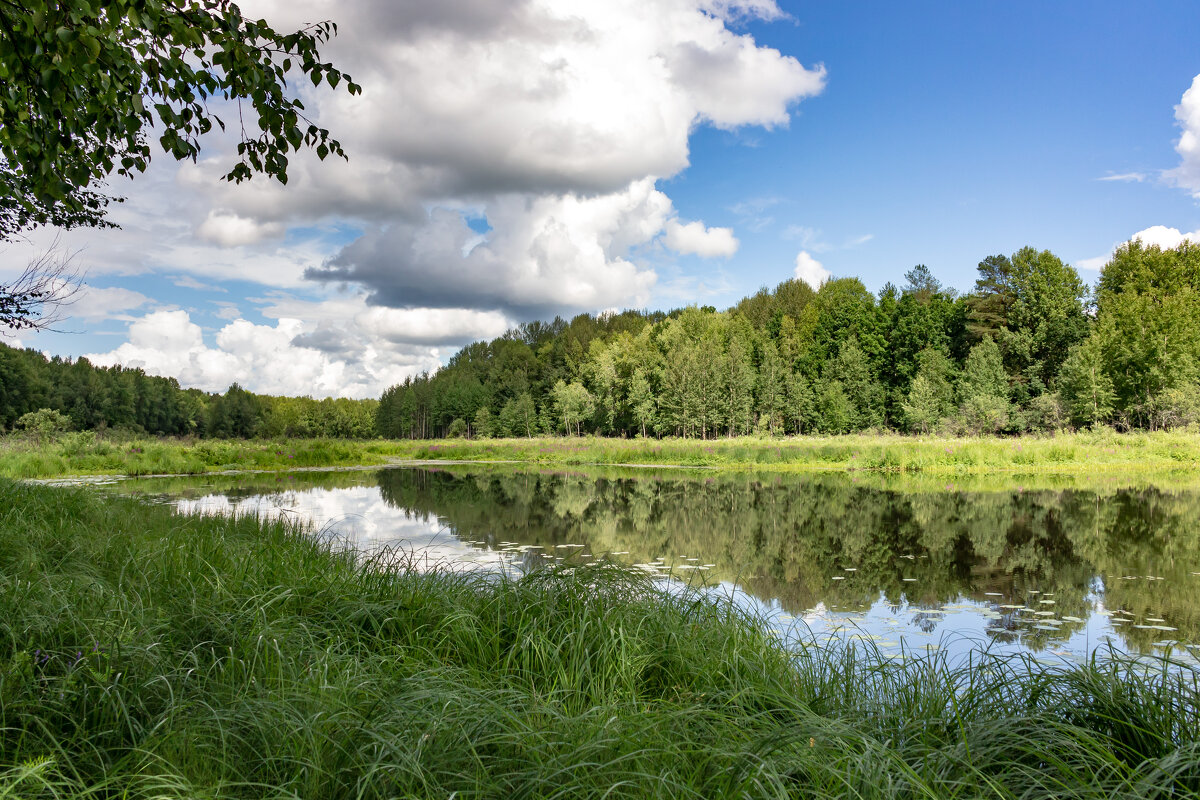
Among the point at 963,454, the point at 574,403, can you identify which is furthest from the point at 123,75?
the point at 574,403

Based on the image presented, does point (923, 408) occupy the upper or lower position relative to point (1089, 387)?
lower

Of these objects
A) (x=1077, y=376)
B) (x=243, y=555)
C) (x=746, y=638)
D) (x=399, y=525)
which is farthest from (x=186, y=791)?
Answer: (x=1077, y=376)

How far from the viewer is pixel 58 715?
2543mm

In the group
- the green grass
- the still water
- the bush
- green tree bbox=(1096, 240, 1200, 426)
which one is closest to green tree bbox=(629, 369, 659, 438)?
the green grass

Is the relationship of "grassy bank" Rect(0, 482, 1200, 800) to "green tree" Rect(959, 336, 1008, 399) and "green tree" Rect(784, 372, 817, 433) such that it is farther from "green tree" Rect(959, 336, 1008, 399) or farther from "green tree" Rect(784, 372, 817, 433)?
"green tree" Rect(784, 372, 817, 433)

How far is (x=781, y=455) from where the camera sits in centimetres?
3162

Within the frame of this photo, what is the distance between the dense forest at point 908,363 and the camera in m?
37.8

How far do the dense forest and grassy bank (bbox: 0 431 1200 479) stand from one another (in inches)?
297

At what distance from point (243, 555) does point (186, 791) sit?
12.8 feet

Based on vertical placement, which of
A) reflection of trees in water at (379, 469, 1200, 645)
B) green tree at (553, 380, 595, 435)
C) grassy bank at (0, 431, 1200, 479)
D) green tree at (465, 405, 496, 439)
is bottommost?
reflection of trees in water at (379, 469, 1200, 645)

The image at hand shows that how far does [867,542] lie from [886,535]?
2.84 ft

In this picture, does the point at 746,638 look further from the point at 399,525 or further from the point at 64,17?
the point at 399,525

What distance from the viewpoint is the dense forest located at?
37.8 meters

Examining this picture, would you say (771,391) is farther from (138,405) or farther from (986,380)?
(138,405)
